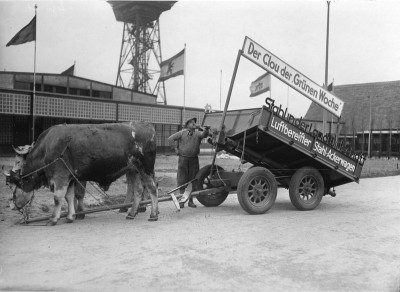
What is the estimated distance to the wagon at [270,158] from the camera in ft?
24.7

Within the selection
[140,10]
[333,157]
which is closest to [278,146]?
[333,157]

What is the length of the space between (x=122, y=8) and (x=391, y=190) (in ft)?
98.5

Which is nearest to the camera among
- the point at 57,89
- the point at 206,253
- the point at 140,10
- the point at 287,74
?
the point at 206,253

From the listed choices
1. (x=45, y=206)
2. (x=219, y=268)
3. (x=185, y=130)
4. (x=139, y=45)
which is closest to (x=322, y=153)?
(x=185, y=130)

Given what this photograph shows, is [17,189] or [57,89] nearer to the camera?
[17,189]

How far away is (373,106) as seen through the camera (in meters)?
41.4

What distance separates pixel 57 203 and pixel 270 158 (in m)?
4.45

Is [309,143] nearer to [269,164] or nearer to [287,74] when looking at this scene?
[269,164]

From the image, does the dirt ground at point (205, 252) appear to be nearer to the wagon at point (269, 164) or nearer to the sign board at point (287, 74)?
the wagon at point (269, 164)

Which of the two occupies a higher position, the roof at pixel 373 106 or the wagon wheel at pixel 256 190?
the roof at pixel 373 106

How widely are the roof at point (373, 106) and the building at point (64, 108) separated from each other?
20167 millimetres

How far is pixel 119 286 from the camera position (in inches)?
148

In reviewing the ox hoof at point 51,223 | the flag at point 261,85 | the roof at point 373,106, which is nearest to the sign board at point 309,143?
the ox hoof at point 51,223

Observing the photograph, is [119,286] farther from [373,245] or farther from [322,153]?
[322,153]
